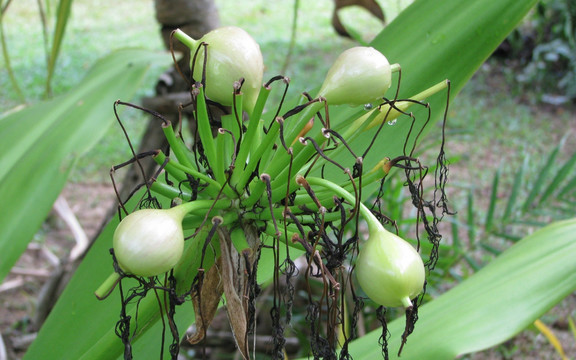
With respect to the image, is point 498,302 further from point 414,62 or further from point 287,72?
point 287,72

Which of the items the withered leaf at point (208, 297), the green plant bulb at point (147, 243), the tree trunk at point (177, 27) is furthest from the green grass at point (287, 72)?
the green plant bulb at point (147, 243)

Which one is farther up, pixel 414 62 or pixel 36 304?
pixel 414 62

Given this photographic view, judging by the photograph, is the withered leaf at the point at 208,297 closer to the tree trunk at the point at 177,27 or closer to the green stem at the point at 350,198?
the green stem at the point at 350,198

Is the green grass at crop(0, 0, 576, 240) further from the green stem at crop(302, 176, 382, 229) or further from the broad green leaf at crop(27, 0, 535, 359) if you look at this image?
the green stem at crop(302, 176, 382, 229)

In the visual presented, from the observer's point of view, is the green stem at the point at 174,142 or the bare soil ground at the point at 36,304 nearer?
the green stem at the point at 174,142

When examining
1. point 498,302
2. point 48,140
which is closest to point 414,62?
point 498,302

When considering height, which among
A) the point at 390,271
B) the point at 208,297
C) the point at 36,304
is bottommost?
the point at 36,304

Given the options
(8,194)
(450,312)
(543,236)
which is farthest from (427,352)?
(8,194)

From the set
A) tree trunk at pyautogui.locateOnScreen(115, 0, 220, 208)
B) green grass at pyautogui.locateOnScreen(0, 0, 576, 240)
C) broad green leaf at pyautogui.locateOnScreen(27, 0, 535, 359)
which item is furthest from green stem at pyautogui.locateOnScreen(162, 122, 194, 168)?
green grass at pyautogui.locateOnScreen(0, 0, 576, 240)
